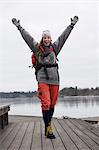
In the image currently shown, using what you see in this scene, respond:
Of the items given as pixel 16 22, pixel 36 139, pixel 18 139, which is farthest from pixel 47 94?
pixel 16 22

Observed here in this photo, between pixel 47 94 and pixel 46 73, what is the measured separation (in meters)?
0.35

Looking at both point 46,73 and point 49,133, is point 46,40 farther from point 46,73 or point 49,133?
point 49,133

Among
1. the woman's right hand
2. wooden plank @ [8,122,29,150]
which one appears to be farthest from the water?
the woman's right hand

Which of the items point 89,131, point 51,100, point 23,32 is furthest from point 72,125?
point 23,32

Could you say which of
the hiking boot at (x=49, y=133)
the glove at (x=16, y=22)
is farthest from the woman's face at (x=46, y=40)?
the hiking boot at (x=49, y=133)

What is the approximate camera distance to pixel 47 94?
738 centimetres

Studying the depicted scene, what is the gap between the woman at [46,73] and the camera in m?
7.39

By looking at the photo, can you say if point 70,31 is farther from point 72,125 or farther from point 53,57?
point 72,125

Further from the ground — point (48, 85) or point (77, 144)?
point (48, 85)

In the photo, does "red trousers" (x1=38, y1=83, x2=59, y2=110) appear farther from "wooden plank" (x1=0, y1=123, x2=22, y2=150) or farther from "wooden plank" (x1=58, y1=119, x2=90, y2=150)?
"wooden plank" (x1=0, y1=123, x2=22, y2=150)

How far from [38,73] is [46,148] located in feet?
5.15

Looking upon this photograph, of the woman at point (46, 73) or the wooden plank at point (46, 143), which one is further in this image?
the woman at point (46, 73)

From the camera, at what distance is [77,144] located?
6.56 meters

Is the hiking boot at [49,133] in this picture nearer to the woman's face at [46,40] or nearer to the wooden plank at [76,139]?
the wooden plank at [76,139]
